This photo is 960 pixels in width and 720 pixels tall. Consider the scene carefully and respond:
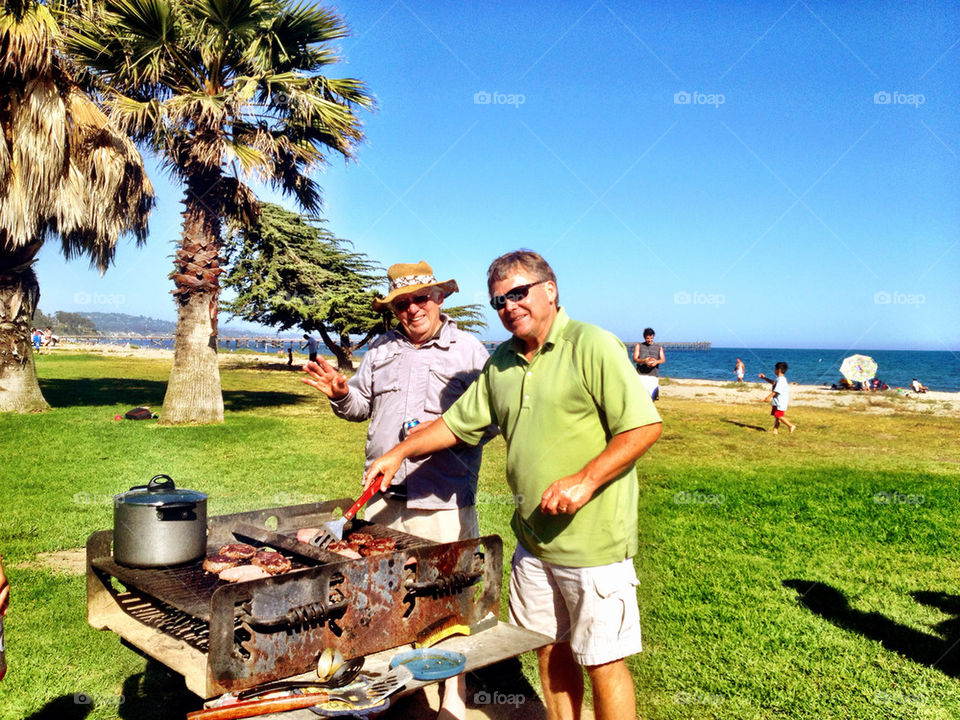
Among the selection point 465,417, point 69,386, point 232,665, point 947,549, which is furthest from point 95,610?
point 69,386

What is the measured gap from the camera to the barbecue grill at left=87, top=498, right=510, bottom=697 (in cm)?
221

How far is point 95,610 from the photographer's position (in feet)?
9.55

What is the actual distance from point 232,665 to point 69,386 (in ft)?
71.0

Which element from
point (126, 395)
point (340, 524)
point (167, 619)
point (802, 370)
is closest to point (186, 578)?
point (167, 619)

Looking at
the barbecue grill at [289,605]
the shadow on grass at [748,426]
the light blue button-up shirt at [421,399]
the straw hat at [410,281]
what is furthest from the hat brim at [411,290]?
the shadow on grass at [748,426]

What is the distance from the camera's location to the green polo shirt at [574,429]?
2.50m

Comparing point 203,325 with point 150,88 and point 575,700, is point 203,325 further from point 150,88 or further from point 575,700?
point 575,700

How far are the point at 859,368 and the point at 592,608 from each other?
128 feet

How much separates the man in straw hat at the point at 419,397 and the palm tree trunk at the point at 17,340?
43.3 ft

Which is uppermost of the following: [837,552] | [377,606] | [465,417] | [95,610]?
[465,417]

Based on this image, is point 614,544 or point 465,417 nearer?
point 614,544

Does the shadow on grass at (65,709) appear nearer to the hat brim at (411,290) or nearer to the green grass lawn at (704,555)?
the green grass lawn at (704,555)

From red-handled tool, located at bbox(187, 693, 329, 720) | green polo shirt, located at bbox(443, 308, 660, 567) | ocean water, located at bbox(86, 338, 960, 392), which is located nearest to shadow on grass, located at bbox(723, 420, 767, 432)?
green polo shirt, located at bbox(443, 308, 660, 567)

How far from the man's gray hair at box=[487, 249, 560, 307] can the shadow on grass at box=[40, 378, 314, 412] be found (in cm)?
1555
